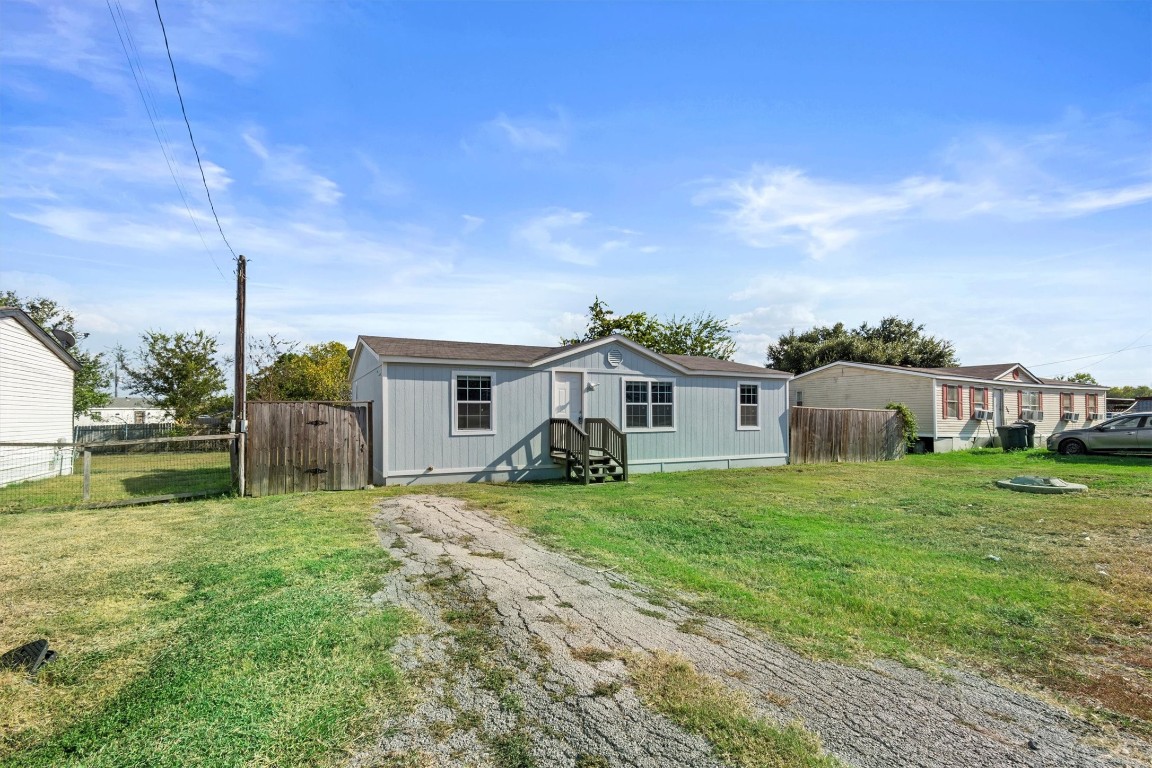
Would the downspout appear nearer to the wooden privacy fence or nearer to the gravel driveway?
the wooden privacy fence

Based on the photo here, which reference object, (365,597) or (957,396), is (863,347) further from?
(365,597)

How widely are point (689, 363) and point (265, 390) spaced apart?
20.8m

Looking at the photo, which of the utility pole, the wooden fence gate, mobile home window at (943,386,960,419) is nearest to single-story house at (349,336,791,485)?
the wooden fence gate

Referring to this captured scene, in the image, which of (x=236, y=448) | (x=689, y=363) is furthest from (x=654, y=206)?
(x=236, y=448)

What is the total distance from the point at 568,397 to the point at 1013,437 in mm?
19083

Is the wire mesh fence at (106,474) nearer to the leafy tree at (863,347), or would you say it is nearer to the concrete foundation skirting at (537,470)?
the concrete foundation skirting at (537,470)

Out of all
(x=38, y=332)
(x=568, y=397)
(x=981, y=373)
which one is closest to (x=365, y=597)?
(x=568, y=397)

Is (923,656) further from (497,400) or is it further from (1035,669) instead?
(497,400)

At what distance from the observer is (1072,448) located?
62.0 ft

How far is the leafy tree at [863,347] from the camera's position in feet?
117

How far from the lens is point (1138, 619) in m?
4.39

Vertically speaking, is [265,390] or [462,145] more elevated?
[462,145]

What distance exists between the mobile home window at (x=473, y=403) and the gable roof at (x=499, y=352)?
0.52 metres

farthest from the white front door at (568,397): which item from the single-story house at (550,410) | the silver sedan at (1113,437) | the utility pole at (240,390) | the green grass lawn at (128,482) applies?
the silver sedan at (1113,437)
